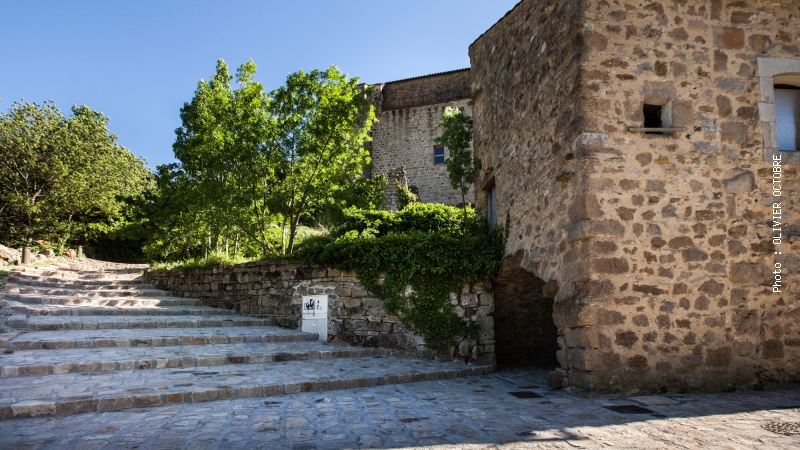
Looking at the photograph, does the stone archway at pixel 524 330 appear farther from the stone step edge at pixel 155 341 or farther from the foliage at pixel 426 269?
the stone step edge at pixel 155 341

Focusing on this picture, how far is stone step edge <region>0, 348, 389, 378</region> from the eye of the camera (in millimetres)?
6164

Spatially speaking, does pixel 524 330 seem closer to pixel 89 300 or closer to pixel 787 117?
pixel 787 117

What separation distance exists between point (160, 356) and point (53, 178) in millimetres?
22919

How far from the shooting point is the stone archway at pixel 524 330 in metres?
10.1

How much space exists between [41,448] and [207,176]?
34.4 feet

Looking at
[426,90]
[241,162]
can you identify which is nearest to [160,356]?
[241,162]

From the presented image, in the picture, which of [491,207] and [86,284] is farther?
[86,284]

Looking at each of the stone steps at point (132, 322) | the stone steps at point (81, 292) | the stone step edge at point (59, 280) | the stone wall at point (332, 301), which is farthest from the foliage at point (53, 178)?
the stone steps at point (132, 322)

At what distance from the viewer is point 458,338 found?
29.5 ft

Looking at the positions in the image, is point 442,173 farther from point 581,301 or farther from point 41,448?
point 41,448

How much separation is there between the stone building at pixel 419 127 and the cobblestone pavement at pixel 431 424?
21863 mm

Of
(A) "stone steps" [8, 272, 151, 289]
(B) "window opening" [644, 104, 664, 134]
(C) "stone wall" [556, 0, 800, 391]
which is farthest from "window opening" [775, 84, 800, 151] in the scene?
(A) "stone steps" [8, 272, 151, 289]

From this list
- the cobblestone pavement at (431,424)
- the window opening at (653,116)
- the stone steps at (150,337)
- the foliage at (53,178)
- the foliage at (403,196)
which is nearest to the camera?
the cobblestone pavement at (431,424)

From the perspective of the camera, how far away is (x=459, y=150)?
11.4 metres
